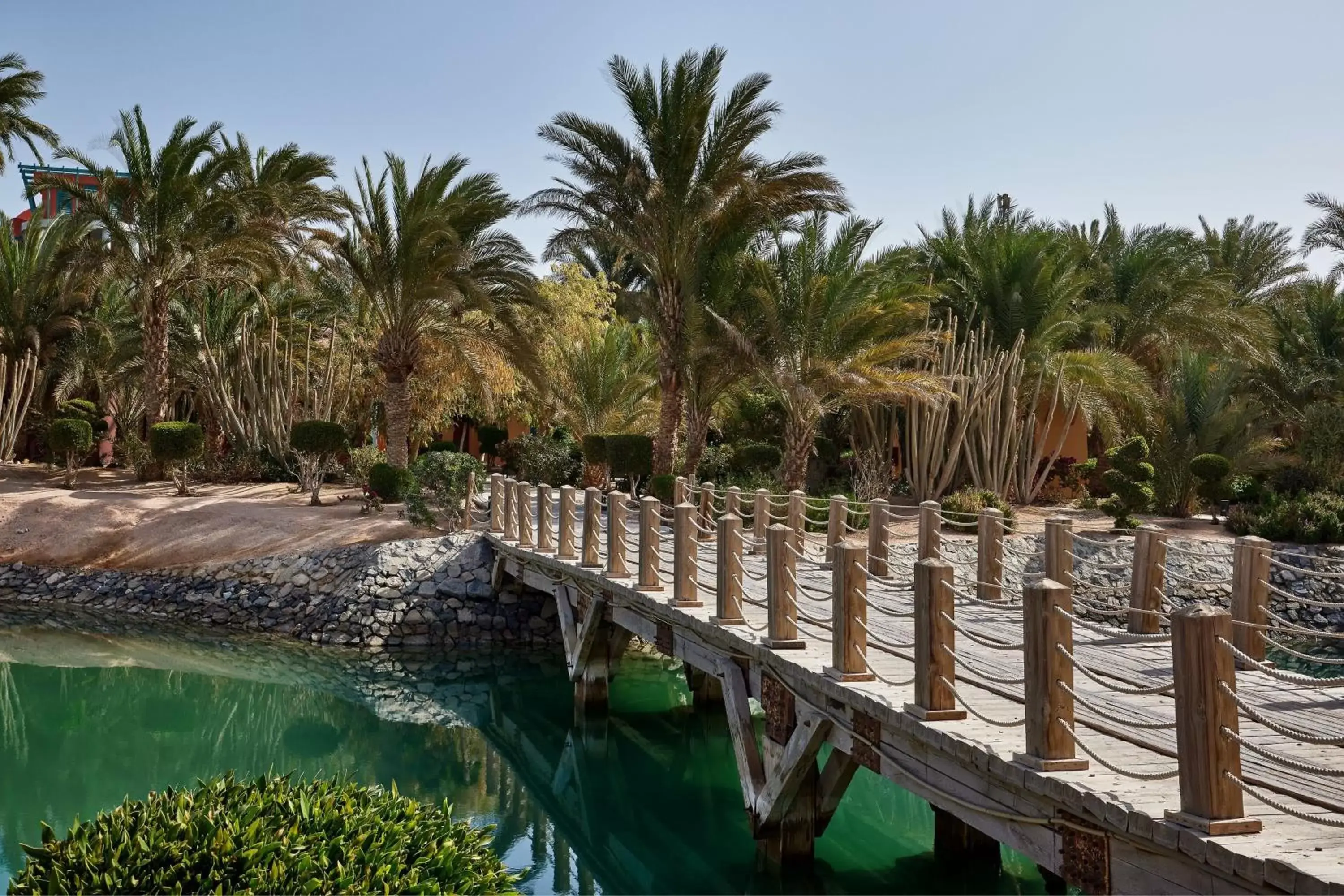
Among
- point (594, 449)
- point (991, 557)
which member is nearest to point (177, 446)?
point (594, 449)

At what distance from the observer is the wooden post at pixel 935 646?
625 cm

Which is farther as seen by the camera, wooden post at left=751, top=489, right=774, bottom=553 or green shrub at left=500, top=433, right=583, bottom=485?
green shrub at left=500, top=433, right=583, bottom=485

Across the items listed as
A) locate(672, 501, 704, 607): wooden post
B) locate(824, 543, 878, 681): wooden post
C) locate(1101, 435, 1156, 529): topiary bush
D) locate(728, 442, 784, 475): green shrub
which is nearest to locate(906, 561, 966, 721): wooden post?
locate(824, 543, 878, 681): wooden post

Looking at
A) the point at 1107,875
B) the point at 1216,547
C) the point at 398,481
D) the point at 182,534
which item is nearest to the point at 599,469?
the point at 398,481

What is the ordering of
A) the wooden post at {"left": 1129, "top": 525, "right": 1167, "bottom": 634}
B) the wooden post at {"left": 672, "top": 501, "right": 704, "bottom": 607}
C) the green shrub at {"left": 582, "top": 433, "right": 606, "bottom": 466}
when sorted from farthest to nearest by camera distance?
the green shrub at {"left": 582, "top": 433, "right": 606, "bottom": 466} → the wooden post at {"left": 672, "top": 501, "right": 704, "bottom": 607} → the wooden post at {"left": 1129, "top": 525, "right": 1167, "bottom": 634}

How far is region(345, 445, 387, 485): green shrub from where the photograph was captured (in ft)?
82.8

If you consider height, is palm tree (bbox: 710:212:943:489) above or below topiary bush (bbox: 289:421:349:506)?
above

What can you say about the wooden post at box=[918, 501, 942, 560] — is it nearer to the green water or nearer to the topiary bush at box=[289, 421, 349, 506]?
the green water

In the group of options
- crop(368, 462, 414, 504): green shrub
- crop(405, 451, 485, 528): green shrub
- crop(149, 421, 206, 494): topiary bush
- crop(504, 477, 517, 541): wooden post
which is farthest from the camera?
crop(149, 421, 206, 494): topiary bush

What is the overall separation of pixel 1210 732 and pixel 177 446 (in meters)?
22.1

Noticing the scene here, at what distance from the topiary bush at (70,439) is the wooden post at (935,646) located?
22488 millimetres

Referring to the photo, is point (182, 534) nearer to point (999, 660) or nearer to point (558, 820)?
point (558, 820)

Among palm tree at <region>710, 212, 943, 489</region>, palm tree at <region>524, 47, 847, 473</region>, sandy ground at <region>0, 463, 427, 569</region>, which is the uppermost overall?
palm tree at <region>524, 47, 847, 473</region>

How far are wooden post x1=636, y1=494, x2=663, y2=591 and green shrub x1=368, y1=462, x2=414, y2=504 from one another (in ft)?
34.7
